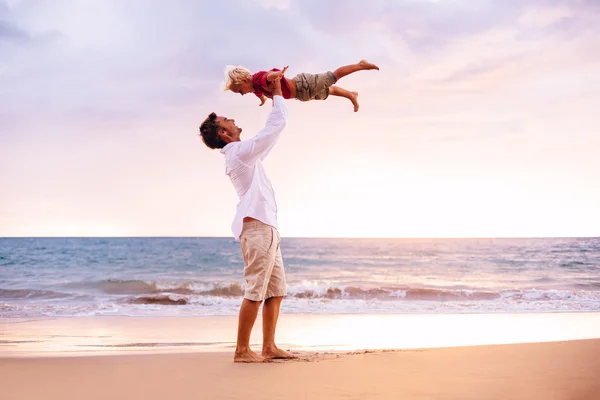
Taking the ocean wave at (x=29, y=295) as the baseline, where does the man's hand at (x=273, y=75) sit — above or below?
above

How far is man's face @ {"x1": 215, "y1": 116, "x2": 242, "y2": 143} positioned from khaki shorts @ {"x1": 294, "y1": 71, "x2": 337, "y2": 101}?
1.74 ft

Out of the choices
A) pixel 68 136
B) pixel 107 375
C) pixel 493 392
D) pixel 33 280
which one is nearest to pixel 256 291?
pixel 107 375

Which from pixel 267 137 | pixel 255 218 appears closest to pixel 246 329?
pixel 255 218

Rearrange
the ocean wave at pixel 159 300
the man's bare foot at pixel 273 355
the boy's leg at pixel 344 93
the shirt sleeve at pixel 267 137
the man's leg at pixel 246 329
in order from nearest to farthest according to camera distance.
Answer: the shirt sleeve at pixel 267 137 < the man's leg at pixel 246 329 < the man's bare foot at pixel 273 355 < the boy's leg at pixel 344 93 < the ocean wave at pixel 159 300

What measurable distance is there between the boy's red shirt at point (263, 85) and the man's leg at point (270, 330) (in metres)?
1.45

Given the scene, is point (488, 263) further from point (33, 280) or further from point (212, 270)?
point (33, 280)

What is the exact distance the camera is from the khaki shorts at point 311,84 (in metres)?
4.52

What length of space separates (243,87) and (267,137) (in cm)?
49

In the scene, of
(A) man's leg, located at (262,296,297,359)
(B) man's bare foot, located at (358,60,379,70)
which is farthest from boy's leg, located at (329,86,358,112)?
A: (A) man's leg, located at (262,296,297,359)

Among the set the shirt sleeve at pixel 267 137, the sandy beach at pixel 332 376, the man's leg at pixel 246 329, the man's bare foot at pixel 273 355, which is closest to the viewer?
the sandy beach at pixel 332 376

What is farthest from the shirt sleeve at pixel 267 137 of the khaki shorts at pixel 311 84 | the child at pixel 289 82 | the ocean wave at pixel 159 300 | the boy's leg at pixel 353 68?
the ocean wave at pixel 159 300

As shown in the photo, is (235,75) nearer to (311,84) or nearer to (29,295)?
(311,84)

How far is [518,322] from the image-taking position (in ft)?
27.8

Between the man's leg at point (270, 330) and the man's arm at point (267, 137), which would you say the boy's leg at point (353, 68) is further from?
the man's leg at point (270, 330)
